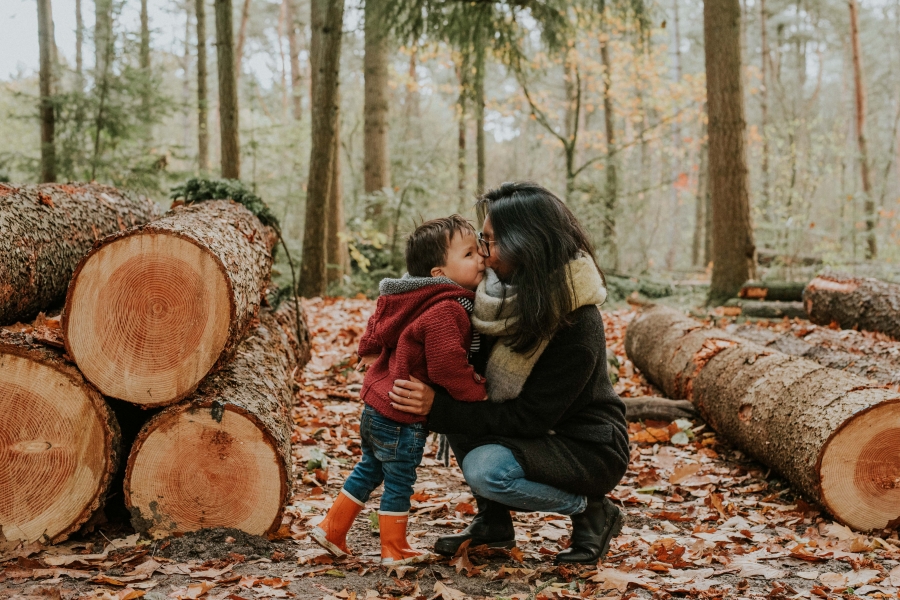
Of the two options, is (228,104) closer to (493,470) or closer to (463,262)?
(463,262)

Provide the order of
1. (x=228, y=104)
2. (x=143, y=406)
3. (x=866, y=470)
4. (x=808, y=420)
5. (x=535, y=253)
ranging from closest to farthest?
(x=535, y=253) < (x=143, y=406) < (x=866, y=470) < (x=808, y=420) < (x=228, y=104)

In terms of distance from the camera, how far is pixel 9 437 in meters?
2.92

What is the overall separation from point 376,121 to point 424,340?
10.2m

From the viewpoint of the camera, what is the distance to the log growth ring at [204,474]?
301 centimetres

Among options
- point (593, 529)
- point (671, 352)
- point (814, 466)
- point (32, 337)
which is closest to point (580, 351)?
point (593, 529)

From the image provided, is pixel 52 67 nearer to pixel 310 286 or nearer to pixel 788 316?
pixel 310 286

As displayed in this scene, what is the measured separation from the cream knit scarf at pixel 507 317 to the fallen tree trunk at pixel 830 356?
274 cm

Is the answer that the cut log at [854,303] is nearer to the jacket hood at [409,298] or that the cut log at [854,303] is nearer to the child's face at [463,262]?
the child's face at [463,262]

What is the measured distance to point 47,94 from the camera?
31.5 ft

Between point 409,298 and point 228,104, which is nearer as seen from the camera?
point 409,298

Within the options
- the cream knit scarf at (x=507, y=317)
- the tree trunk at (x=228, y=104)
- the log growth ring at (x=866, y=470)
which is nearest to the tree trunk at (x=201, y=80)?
the tree trunk at (x=228, y=104)

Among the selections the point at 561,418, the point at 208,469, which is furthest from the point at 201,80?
the point at 561,418

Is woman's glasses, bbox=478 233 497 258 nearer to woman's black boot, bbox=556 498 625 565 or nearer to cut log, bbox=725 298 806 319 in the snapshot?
woman's black boot, bbox=556 498 625 565

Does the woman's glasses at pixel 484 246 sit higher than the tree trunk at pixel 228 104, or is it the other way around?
the tree trunk at pixel 228 104
